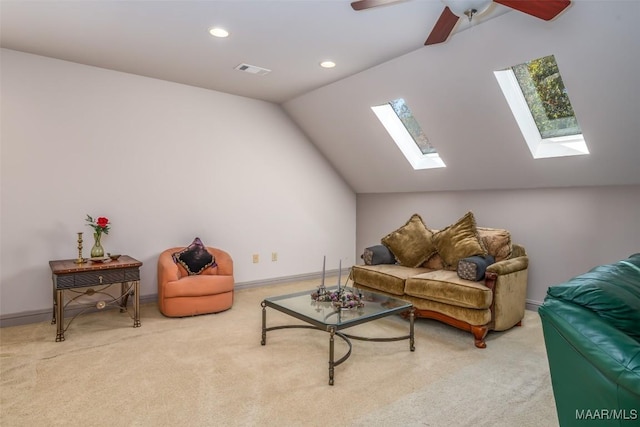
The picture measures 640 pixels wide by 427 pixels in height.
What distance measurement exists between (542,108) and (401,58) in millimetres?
1442

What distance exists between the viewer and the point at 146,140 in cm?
434

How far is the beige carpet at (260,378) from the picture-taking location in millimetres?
2080

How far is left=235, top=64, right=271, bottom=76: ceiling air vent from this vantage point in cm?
391

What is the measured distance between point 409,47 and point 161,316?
3.50 metres

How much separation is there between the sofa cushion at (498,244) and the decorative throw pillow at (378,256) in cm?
98

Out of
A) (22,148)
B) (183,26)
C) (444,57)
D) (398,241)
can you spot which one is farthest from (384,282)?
(22,148)

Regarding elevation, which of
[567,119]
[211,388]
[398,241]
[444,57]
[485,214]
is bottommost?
[211,388]

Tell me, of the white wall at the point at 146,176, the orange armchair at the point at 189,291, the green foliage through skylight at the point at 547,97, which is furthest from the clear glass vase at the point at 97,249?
the green foliage through skylight at the point at 547,97

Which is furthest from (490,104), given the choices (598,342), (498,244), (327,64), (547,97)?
(598,342)

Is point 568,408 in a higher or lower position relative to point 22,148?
lower

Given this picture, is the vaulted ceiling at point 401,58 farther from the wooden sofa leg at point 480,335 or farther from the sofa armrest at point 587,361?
the sofa armrest at point 587,361

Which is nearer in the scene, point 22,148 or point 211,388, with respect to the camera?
point 211,388

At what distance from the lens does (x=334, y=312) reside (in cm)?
279

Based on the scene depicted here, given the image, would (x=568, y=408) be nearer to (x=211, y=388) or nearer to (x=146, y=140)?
(x=211, y=388)
